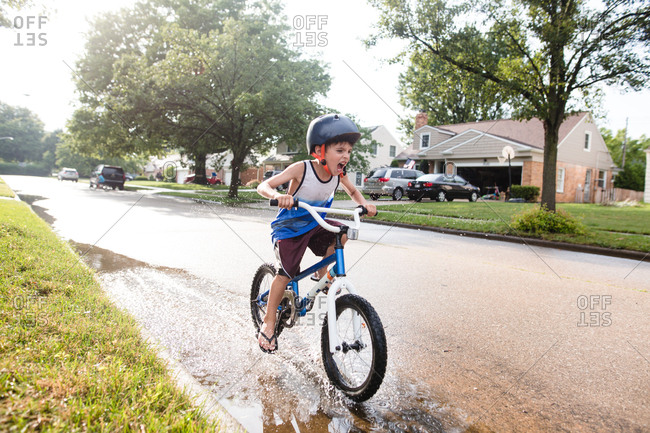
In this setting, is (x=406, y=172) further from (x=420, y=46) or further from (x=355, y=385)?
(x=355, y=385)

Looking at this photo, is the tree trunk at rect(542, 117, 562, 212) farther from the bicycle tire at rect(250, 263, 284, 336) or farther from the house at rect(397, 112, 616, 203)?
the house at rect(397, 112, 616, 203)

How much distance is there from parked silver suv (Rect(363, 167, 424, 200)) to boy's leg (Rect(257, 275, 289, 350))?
22.9m

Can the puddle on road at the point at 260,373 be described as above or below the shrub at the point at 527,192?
below

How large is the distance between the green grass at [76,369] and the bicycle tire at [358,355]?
3.03 ft

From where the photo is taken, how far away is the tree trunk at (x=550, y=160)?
44.5 feet

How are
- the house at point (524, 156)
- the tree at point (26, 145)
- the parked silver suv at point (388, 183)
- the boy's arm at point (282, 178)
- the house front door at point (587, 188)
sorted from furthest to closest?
the tree at point (26, 145), the house front door at point (587, 188), the house at point (524, 156), the parked silver suv at point (388, 183), the boy's arm at point (282, 178)

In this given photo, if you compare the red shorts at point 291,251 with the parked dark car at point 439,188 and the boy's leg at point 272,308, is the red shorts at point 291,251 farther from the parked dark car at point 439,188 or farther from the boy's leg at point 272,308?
the parked dark car at point 439,188

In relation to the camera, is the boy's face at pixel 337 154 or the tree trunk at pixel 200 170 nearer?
the boy's face at pixel 337 154

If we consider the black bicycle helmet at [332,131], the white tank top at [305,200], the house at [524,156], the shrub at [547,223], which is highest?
the house at [524,156]

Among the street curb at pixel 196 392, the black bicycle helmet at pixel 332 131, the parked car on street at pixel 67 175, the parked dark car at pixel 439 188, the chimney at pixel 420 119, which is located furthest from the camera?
the parked car on street at pixel 67 175

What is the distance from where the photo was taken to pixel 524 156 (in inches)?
1203

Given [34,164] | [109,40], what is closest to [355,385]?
[109,40]

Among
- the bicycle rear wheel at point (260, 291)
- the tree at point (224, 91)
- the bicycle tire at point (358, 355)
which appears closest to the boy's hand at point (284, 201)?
the bicycle tire at point (358, 355)

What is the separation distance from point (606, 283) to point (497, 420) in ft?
16.9
